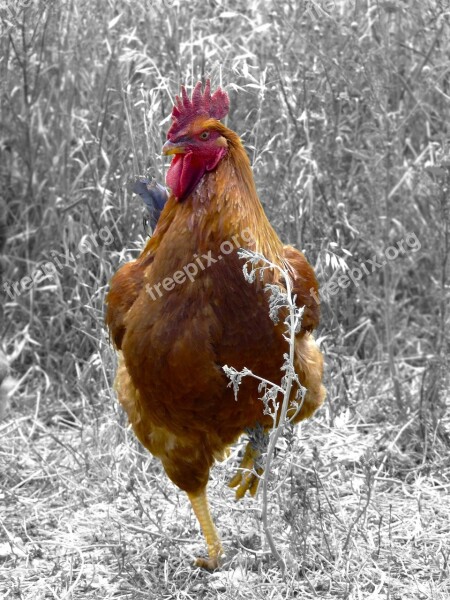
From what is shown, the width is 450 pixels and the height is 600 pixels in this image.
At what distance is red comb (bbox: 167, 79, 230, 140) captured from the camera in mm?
3191

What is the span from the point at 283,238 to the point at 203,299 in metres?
1.74

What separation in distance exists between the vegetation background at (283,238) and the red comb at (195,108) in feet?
2.80

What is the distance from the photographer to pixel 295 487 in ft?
11.0

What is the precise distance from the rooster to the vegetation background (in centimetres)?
38

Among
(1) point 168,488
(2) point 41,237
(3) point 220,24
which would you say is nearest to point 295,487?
(1) point 168,488

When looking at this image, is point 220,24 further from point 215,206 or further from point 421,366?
point 215,206

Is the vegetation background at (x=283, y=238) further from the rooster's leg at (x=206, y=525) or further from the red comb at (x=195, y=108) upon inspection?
the red comb at (x=195, y=108)

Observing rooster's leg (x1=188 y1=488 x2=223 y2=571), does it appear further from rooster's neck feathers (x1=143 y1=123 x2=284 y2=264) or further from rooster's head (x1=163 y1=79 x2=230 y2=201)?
rooster's head (x1=163 y1=79 x2=230 y2=201)

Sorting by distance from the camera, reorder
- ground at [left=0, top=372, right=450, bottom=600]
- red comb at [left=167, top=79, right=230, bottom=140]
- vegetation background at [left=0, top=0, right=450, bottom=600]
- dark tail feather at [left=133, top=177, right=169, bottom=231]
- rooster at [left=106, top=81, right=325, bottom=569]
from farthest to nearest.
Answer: dark tail feather at [left=133, top=177, right=169, bottom=231] < vegetation background at [left=0, top=0, right=450, bottom=600] < ground at [left=0, top=372, right=450, bottom=600] < red comb at [left=167, top=79, right=230, bottom=140] < rooster at [left=106, top=81, right=325, bottom=569]

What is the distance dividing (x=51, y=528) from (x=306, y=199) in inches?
86.0

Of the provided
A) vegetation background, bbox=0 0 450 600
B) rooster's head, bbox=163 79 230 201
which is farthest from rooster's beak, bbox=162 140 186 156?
vegetation background, bbox=0 0 450 600

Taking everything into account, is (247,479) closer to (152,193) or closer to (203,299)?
(203,299)

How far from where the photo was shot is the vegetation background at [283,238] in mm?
3586

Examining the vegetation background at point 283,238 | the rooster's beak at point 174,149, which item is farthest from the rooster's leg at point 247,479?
the rooster's beak at point 174,149
